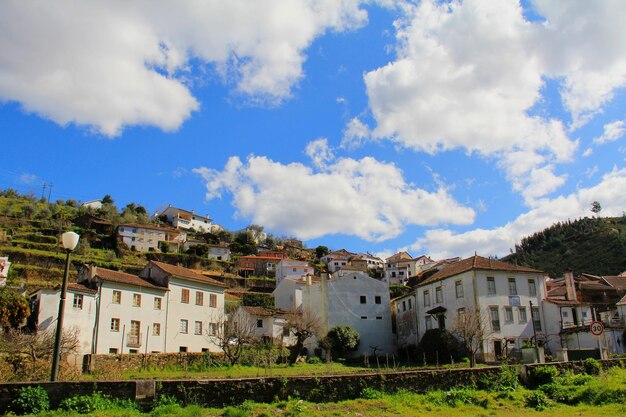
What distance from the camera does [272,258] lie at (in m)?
104

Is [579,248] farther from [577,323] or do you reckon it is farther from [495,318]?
[495,318]

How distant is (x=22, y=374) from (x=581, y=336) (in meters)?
40.4

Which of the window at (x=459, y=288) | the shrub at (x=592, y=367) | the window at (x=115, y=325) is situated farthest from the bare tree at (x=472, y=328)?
the window at (x=115, y=325)

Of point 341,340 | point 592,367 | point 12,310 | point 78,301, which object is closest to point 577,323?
point 341,340

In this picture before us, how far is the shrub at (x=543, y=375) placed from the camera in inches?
707

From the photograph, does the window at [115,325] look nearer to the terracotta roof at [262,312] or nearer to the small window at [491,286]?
the terracotta roof at [262,312]

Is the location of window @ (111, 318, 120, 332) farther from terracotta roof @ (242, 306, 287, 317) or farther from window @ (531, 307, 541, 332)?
window @ (531, 307, 541, 332)

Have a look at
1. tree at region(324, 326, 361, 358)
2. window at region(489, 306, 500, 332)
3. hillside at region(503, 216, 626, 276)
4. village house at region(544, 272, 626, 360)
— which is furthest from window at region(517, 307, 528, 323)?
hillside at region(503, 216, 626, 276)

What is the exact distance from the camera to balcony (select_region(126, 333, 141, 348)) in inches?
1548

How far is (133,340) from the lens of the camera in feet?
130

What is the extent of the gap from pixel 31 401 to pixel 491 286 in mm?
39477

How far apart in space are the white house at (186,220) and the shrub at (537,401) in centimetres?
11219

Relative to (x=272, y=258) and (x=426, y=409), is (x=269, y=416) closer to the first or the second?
(x=426, y=409)

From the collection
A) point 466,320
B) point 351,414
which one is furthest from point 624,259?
point 351,414
